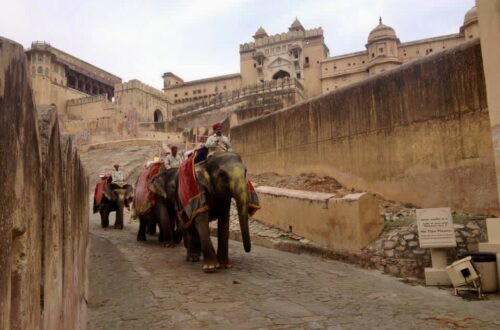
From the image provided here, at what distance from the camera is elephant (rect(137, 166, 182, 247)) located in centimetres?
918

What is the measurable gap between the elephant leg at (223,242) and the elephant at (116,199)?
6.52m

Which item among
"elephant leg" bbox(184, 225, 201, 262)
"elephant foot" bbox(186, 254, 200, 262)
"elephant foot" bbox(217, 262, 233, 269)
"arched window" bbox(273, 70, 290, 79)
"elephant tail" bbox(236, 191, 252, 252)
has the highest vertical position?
"arched window" bbox(273, 70, 290, 79)

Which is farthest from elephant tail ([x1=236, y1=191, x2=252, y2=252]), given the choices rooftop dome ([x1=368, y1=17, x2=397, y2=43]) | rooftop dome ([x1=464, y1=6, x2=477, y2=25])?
rooftop dome ([x1=368, y1=17, x2=397, y2=43])

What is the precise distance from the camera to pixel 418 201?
8570 mm

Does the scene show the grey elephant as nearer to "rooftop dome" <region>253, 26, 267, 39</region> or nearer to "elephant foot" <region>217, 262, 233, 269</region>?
"elephant foot" <region>217, 262, 233, 269</region>

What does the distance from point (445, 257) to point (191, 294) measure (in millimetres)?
3804

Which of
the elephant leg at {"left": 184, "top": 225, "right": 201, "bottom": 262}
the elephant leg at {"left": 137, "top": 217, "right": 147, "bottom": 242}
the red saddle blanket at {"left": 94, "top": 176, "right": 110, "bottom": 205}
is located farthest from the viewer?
the red saddle blanket at {"left": 94, "top": 176, "right": 110, "bottom": 205}

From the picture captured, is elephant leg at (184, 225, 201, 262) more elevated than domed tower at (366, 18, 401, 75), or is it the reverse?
domed tower at (366, 18, 401, 75)

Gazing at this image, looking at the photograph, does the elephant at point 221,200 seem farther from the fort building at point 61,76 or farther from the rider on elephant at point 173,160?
the fort building at point 61,76

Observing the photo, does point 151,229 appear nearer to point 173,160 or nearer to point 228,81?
point 173,160

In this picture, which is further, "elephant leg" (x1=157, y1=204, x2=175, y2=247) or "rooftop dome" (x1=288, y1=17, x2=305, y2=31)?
"rooftop dome" (x1=288, y1=17, x2=305, y2=31)

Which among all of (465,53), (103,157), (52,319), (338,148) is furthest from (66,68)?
(52,319)

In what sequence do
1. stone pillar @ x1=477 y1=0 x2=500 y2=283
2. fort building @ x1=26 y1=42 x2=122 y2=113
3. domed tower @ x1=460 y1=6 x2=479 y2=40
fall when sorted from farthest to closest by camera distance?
1. fort building @ x1=26 y1=42 x2=122 y2=113
2. domed tower @ x1=460 y1=6 x2=479 y2=40
3. stone pillar @ x1=477 y1=0 x2=500 y2=283

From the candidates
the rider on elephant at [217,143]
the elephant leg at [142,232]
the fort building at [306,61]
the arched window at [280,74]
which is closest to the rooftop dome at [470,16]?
the fort building at [306,61]
